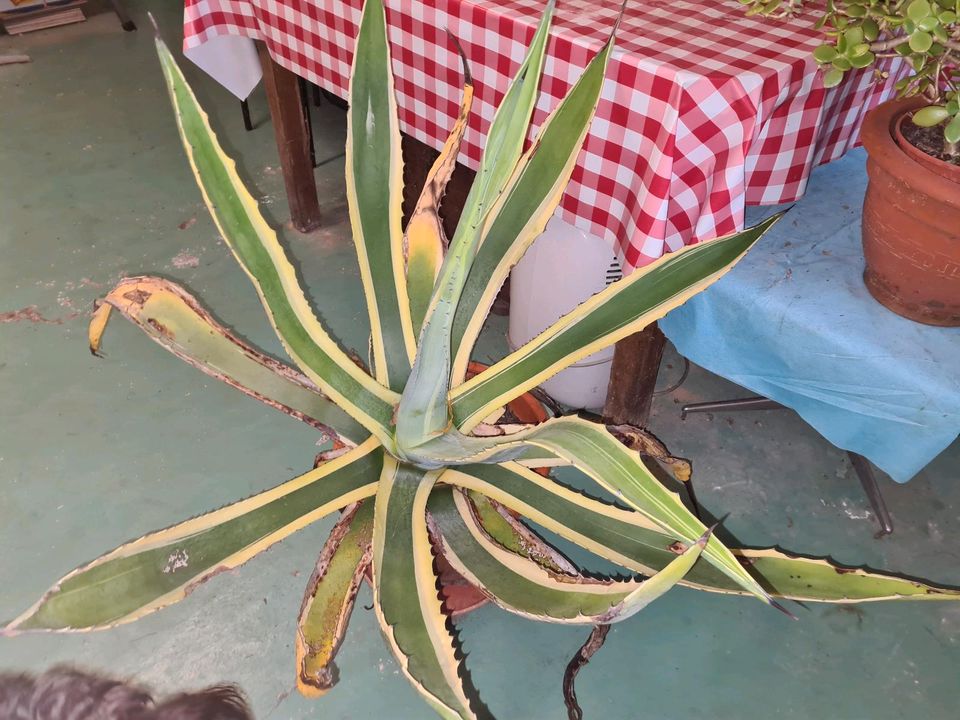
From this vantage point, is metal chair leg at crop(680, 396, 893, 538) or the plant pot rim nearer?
the plant pot rim

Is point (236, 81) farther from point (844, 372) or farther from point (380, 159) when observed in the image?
point (844, 372)

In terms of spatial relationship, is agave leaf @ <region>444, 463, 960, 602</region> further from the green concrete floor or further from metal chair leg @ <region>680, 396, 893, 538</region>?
metal chair leg @ <region>680, 396, 893, 538</region>

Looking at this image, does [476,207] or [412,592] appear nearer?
[476,207]

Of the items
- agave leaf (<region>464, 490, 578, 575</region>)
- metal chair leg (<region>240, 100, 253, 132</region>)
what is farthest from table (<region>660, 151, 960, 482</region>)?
metal chair leg (<region>240, 100, 253, 132</region>)

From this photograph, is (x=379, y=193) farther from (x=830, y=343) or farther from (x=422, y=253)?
(x=830, y=343)

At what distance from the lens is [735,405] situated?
154 cm

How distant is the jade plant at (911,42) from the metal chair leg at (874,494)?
736mm

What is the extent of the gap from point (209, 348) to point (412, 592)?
0.38 meters

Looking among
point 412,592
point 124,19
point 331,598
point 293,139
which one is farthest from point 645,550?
point 124,19

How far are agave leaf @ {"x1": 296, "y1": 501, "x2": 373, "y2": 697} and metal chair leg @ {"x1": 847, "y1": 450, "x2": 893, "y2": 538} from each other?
3.38 ft

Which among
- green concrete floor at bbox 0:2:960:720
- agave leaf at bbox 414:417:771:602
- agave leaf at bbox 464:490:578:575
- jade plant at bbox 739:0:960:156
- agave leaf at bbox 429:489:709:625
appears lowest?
green concrete floor at bbox 0:2:960:720

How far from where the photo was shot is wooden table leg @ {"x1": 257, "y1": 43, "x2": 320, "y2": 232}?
1.74 meters

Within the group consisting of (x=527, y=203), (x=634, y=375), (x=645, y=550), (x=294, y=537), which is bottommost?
(x=294, y=537)

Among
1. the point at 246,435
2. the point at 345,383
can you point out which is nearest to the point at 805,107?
the point at 345,383
